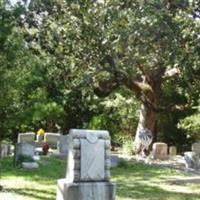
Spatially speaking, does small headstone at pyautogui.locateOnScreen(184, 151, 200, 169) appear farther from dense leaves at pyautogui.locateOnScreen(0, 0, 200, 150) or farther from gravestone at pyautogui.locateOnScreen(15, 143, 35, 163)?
gravestone at pyautogui.locateOnScreen(15, 143, 35, 163)

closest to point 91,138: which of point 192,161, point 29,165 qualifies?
point 29,165

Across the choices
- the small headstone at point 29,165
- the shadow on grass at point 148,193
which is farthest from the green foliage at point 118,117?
the shadow on grass at point 148,193

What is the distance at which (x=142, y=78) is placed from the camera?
84.3ft

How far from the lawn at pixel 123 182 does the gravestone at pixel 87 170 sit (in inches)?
75.5

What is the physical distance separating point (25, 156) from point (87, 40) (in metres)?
6.67

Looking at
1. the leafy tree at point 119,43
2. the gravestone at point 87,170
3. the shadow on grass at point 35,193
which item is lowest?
the shadow on grass at point 35,193

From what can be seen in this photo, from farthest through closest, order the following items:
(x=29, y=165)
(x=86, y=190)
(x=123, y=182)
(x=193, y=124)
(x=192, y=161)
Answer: (x=193, y=124) < (x=192, y=161) < (x=29, y=165) < (x=123, y=182) < (x=86, y=190)

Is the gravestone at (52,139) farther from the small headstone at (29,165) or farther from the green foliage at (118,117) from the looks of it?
the small headstone at (29,165)

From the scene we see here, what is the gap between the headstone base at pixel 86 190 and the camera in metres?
9.57

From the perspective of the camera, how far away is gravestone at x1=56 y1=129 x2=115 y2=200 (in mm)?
9648

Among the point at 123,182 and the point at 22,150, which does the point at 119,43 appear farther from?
the point at 123,182

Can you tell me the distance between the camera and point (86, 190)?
381 inches

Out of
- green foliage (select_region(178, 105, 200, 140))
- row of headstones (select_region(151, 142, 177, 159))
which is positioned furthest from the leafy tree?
row of headstones (select_region(151, 142, 177, 159))

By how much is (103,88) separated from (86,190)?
15.5 metres
